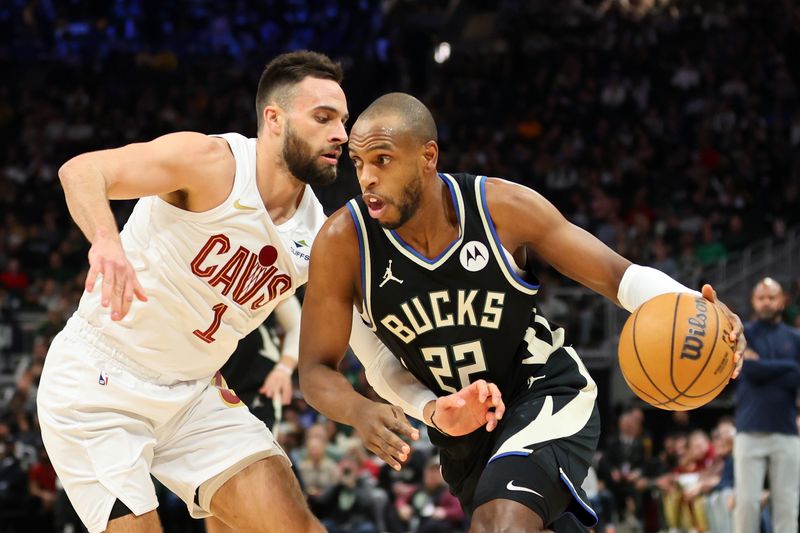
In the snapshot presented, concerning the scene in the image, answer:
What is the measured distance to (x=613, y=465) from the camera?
35.9ft

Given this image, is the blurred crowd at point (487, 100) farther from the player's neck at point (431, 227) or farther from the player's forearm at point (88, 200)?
the player's forearm at point (88, 200)

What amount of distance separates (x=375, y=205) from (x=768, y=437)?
5633 millimetres

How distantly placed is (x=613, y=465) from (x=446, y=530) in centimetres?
228

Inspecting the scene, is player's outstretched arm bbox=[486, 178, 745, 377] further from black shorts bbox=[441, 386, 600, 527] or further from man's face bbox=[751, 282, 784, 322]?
man's face bbox=[751, 282, 784, 322]

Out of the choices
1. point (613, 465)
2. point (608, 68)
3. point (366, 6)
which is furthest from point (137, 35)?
point (613, 465)

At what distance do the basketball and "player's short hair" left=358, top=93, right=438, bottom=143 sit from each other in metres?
0.99

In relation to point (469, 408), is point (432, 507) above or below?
below

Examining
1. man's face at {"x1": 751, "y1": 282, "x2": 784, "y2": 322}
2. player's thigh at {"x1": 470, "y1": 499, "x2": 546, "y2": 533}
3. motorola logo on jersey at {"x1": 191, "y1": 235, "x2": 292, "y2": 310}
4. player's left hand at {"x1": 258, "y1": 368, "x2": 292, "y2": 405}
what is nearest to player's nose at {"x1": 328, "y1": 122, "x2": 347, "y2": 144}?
motorola logo on jersey at {"x1": 191, "y1": 235, "x2": 292, "y2": 310}

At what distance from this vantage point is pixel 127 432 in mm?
4246

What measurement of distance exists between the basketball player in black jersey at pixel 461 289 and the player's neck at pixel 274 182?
0.45 meters

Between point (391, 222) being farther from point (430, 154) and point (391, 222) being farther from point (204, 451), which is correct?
point (204, 451)

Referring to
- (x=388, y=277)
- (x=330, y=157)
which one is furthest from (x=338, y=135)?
(x=388, y=277)

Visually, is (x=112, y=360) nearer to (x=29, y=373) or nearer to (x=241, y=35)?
(x=29, y=373)

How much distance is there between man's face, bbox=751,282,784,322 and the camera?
8531 mm
